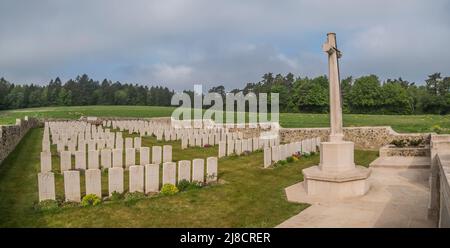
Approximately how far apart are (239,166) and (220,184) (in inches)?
154

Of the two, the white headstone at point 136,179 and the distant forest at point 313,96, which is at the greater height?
the distant forest at point 313,96

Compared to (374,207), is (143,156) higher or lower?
higher

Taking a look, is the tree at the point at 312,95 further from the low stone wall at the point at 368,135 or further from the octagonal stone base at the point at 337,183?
the octagonal stone base at the point at 337,183

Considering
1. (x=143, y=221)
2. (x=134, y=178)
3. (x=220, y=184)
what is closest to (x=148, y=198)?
(x=134, y=178)

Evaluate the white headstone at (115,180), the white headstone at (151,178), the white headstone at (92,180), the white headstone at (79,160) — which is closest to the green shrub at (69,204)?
the white headstone at (92,180)

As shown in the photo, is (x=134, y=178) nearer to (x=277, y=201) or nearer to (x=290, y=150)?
(x=277, y=201)

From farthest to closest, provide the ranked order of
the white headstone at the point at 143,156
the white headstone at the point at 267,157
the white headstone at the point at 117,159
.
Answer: the white headstone at the point at 267,157 < the white headstone at the point at 143,156 < the white headstone at the point at 117,159

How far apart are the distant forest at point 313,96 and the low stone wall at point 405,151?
4634 cm

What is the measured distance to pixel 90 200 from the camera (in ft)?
30.7

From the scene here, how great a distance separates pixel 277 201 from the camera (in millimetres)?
9820

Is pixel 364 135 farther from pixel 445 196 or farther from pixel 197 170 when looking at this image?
pixel 445 196

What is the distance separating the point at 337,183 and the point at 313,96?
5903 centimetres

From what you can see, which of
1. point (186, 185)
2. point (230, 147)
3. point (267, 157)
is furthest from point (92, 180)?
point (230, 147)

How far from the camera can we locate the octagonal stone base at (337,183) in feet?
32.9
